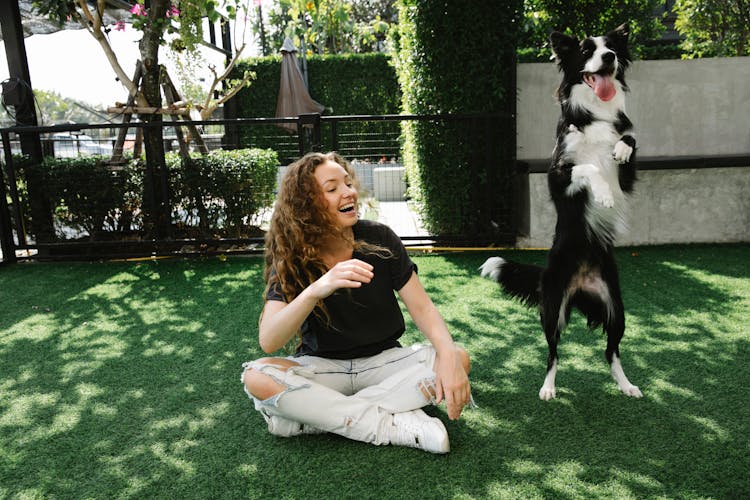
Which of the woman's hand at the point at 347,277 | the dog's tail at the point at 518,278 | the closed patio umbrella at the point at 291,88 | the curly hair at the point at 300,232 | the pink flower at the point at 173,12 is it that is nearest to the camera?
the woman's hand at the point at 347,277

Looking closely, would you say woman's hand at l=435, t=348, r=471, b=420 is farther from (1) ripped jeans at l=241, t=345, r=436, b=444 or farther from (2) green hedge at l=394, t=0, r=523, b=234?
(2) green hedge at l=394, t=0, r=523, b=234

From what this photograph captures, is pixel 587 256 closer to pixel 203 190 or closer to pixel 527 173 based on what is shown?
pixel 527 173

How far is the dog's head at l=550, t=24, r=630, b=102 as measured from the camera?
265cm

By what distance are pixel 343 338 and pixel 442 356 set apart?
19.2 inches

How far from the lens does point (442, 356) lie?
7.82ft

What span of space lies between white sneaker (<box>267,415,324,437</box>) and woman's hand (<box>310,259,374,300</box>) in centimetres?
74

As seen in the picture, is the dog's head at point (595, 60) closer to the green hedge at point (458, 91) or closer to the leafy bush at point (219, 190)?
the green hedge at point (458, 91)

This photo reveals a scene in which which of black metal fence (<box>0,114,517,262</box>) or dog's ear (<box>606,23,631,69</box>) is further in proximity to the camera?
black metal fence (<box>0,114,517,262</box>)

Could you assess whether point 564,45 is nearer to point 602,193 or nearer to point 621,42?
point 621,42

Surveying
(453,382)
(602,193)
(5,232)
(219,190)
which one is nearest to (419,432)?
(453,382)

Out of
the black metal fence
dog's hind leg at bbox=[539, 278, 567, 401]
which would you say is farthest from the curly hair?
the black metal fence

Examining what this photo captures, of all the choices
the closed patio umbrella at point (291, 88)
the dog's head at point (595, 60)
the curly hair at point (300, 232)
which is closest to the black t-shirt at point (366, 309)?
the curly hair at point (300, 232)

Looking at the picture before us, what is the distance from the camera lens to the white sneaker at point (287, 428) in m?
2.56

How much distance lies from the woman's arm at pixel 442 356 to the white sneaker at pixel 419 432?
0.09 metres
